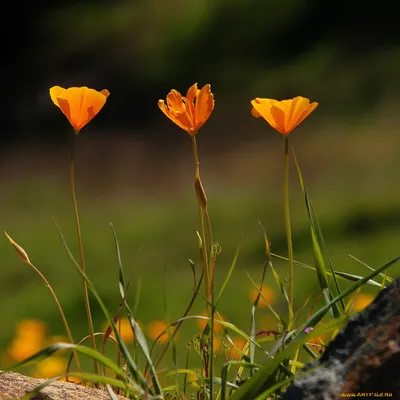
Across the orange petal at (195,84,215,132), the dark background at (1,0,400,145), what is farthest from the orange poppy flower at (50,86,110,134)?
the dark background at (1,0,400,145)

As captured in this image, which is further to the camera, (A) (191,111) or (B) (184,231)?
(B) (184,231)

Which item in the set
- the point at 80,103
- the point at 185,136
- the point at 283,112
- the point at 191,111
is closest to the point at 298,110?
the point at 283,112

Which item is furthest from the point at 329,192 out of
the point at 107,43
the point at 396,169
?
the point at 107,43

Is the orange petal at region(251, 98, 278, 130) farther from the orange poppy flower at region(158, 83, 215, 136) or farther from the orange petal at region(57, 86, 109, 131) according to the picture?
the orange petal at region(57, 86, 109, 131)

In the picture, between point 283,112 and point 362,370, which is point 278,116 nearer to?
point 283,112

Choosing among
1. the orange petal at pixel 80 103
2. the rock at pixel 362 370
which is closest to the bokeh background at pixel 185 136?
the orange petal at pixel 80 103
